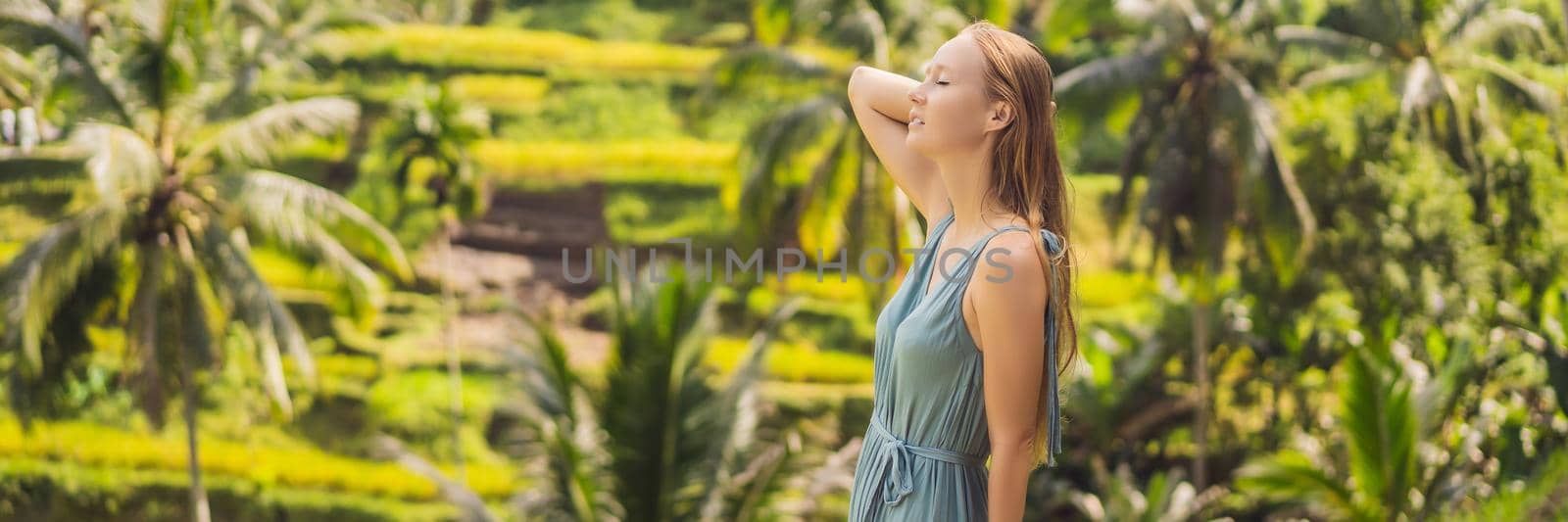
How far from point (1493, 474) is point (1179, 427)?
14.9 feet

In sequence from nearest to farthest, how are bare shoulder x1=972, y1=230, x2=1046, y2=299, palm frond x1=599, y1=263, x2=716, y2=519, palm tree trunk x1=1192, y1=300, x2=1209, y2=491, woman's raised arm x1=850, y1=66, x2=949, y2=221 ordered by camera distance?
bare shoulder x1=972, y1=230, x2=1046, y2=299
woman's raised arm x1=850, y1=66, x2=949, y2=221
palm frond x1=599, y1=263, x2=716, y2=519
palm tree trunk x1=1192, y1=300, x2=1209, y2=491

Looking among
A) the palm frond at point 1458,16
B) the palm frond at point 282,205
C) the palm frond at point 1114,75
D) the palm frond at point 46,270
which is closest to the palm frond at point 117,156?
the palm frond at point 46,270

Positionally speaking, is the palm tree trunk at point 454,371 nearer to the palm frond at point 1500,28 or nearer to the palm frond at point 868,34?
the palm frond at point 868,34

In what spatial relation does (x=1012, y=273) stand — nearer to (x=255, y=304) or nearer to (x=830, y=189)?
(x=255, y=304)

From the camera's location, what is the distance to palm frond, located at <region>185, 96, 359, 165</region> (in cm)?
1088

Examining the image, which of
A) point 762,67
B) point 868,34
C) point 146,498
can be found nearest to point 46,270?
point 762,67

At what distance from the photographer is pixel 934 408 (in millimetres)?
1998

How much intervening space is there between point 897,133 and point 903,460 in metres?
0.56

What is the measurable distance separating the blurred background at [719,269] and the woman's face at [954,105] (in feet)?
10.4

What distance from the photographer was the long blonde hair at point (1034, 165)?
79.5 inches

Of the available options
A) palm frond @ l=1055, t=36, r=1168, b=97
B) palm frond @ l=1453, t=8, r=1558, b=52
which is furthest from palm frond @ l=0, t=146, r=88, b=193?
palm frond @ l=1453, t=8, r=1558, b=52

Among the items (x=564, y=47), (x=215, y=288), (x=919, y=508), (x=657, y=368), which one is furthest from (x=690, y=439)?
(x=564, y=47)

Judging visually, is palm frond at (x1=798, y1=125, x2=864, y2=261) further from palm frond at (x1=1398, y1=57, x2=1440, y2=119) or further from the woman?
the woman

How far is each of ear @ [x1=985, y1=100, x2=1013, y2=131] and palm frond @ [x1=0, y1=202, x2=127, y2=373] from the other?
9.28 meters
